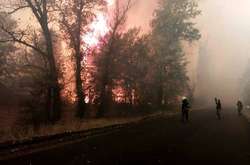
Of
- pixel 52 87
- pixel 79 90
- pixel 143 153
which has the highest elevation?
pixel 79 90

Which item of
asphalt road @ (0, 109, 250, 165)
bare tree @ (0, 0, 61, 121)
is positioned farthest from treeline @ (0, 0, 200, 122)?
asphalt road @ (0, 109, 250, 165)

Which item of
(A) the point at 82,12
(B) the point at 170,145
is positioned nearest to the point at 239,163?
(B) the point at 170,145

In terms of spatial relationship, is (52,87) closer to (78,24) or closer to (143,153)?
(78,24)

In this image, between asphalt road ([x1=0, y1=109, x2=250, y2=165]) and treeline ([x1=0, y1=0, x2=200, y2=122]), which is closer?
asphalt road ([x1=0, y1=109, x2=250, y2=165])

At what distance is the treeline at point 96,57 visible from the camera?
3744 cm

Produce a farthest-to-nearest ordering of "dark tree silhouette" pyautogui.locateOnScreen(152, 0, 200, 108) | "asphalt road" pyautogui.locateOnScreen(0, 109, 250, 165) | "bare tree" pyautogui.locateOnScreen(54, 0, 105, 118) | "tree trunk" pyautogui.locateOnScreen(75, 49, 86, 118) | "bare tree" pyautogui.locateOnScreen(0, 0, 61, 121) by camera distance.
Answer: "dark tree silhouette" pyautogui.locateOnScreen(152, 0, 200, 108), "tree trunk" pyautogui.locateOnScreen(75, 49, 86, 118), "bare tree" pyautogui.locateOnScreen(54, 0, 105, 118), "bare tree" pyautogui.locateOnScreen(0, 0, 61, 121), "asphalt road" pyautogui.locateOnScreen(0, 109, 250, 165)

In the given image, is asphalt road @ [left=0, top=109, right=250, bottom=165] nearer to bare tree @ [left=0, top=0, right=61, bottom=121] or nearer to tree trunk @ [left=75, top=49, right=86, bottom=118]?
bare tree @ [left=0, top=0, right=61, bottom=121]

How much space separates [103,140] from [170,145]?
3331mm

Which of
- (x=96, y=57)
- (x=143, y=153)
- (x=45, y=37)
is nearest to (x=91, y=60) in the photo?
(x=96, y=57)

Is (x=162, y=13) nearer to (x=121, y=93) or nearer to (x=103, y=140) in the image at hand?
(x=121, y=93)

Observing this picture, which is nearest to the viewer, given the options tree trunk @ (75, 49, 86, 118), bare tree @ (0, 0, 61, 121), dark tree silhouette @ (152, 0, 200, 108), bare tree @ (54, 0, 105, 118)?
bare tree @ (0, 0, 61, 121)

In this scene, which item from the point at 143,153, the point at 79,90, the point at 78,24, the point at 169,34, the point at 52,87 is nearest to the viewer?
the point at 143,153

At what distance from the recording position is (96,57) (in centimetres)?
5081

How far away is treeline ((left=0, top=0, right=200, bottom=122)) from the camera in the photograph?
123 feet
